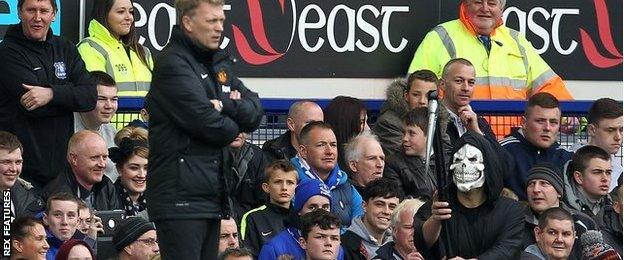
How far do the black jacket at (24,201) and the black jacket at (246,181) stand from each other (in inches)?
64.3

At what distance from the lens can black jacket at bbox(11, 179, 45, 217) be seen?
48.8 feet

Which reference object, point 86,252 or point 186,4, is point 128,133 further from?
point 186,4

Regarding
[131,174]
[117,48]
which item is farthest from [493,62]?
[131,174]

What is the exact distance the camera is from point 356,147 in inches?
651

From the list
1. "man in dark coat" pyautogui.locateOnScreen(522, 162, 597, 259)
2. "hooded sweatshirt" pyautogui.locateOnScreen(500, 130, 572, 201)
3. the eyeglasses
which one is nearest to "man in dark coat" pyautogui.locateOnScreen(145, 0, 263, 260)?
the eyeglasses

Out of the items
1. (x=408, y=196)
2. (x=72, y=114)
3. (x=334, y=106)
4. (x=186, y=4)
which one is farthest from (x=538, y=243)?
(x=186, y=4)

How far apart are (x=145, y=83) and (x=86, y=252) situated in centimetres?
347

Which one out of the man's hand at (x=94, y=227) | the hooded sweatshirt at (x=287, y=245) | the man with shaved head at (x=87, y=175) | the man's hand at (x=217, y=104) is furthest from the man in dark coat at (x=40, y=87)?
the man's hand at (x=217, y=104)

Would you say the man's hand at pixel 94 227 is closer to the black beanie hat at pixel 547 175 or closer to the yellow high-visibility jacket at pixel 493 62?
the black beanie hat at pixel 547 175

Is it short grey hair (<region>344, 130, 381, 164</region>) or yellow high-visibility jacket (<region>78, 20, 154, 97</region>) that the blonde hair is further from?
short grey hair (<region>344, 130, 381, 164</region>)

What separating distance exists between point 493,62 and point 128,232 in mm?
4926

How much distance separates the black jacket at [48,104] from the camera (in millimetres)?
15773

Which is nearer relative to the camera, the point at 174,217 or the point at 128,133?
the point at 174,217

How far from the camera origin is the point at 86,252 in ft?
46.6
